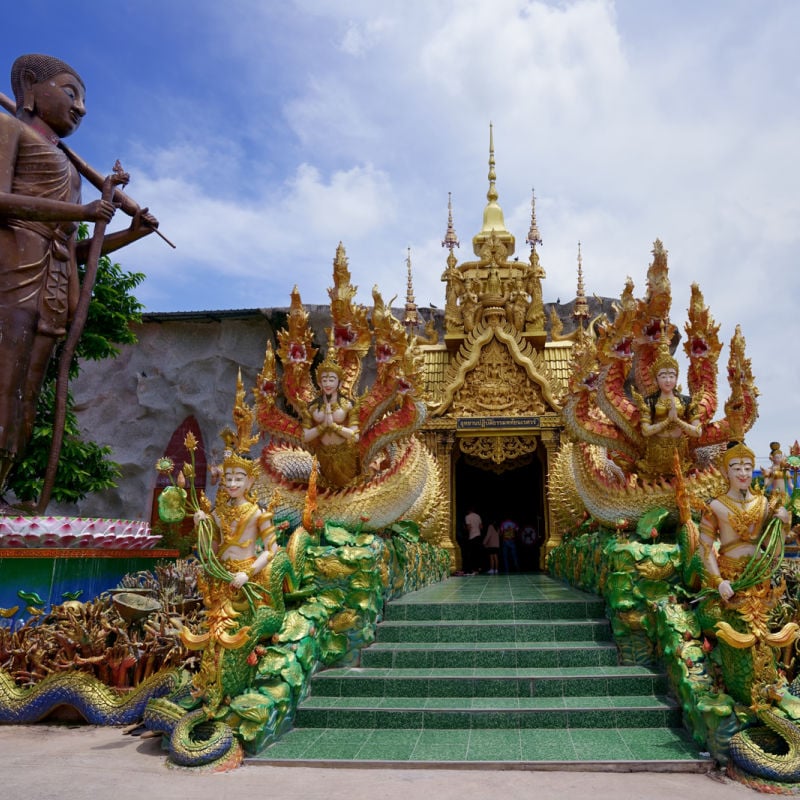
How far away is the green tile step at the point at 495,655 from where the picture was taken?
4.96m

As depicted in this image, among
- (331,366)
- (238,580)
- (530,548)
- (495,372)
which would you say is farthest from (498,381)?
(238,580)

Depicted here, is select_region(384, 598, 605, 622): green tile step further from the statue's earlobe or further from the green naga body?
the statue's earlobe

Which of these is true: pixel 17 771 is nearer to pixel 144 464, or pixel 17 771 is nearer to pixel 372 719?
pixel 372 719

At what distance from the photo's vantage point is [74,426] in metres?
9.82

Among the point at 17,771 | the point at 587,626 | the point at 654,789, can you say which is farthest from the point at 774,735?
the point at 17,771

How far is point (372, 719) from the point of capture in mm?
4387

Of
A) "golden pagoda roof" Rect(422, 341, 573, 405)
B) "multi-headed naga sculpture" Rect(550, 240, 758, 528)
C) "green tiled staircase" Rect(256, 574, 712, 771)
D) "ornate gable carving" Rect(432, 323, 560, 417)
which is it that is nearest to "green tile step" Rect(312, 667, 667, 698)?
"green tiled staircase" Rect(256, 574, 712, 771)

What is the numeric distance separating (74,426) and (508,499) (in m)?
7.60

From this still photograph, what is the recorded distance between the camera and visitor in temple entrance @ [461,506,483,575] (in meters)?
11.6

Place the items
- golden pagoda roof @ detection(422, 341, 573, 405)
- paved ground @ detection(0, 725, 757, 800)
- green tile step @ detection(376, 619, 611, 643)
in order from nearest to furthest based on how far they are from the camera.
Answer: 1. paved ground @ detection(0, 725, 757, 800)
2. green tile step @ detection(376, 619, 611, 643)
3. golden pagoda roof @ detection(422, 341, 573, 405)

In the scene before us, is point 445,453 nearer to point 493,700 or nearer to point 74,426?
point 74,426

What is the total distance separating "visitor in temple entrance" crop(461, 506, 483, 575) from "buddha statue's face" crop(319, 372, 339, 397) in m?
5.82

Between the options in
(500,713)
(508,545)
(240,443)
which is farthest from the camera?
(508,545)

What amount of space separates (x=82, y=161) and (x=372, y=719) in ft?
19.6
